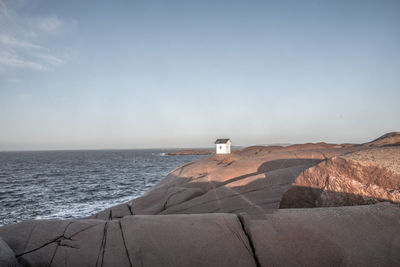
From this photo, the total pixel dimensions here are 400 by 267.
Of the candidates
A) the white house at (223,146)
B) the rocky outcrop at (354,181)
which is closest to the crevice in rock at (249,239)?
the rocky outcrop at (354,181)

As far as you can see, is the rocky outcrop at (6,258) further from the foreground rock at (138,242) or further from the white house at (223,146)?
the white house at (223,146)

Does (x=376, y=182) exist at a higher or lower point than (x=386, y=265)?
higher

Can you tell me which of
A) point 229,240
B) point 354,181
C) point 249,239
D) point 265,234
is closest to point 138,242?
point 229,240

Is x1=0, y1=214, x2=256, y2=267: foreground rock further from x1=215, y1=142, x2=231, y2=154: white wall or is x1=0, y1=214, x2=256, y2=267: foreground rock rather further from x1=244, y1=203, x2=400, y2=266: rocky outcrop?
x1=215, y1=142, x2=231, y2=154: white wall

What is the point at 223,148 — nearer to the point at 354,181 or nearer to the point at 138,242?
the point at 354,181

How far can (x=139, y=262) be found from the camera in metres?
4.55

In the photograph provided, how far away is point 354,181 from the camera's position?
5.71m

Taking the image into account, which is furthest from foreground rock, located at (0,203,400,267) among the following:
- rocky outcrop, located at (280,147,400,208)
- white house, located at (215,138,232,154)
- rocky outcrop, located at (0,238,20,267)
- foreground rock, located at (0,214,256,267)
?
white house, located at (215,138,232,154)

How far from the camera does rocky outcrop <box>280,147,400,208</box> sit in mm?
5195

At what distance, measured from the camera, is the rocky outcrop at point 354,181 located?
5195 millimetres

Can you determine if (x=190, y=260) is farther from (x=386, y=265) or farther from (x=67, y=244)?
(x=386, y=265)

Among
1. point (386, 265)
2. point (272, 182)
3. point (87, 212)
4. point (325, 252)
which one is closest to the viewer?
point (386, 265)

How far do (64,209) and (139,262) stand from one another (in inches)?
765

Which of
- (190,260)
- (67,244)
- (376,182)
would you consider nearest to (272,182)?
(376,182)
